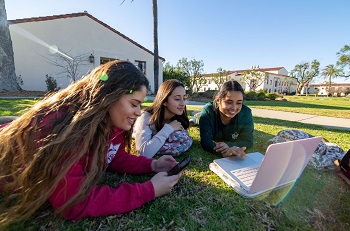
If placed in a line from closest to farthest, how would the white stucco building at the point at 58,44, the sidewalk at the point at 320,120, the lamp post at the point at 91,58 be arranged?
the sidewalk at the point at 320,120
the white stucco building at the point at 58,44
the lamp post at the point at 91,58

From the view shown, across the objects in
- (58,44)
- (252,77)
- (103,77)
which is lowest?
(103,77)

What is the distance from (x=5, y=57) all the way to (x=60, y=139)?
12.3m

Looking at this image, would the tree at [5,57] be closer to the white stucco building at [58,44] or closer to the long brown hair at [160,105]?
the white stucco building at [58,44]

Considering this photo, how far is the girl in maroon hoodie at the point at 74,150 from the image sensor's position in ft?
3.22

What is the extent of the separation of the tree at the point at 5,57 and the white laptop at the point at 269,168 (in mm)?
12404

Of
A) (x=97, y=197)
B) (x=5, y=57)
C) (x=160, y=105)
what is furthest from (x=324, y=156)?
(x=5, y=57)

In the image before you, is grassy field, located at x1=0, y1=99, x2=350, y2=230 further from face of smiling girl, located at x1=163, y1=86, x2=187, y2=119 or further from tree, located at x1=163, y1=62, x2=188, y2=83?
tree, located at x1=163, y1=62, x2=188, y2=83

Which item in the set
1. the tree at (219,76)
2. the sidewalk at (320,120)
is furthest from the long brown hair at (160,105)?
the tree at (219,76)

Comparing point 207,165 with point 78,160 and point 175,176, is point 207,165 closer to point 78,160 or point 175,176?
point 175,176

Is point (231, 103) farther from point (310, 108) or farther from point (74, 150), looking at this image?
point (310, 108)

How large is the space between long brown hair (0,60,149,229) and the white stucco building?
13.9 metres

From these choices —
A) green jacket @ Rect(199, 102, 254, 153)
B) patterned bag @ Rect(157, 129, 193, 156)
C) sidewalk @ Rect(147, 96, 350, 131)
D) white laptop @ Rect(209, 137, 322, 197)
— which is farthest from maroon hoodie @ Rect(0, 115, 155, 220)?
sidewalk @ Rect(147, 96, 350, 131)

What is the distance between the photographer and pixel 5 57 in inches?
384

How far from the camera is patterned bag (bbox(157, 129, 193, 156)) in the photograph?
2.28 m
